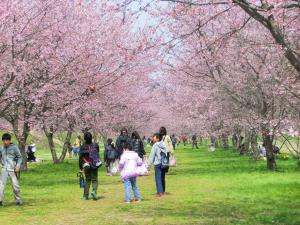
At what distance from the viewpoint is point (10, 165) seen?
14.9m

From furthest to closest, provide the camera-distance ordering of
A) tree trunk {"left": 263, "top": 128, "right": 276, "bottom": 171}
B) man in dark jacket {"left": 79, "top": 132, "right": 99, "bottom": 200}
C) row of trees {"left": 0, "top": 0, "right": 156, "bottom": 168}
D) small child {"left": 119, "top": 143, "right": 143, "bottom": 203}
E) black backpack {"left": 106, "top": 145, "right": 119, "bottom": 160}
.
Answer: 1. black backpack {"left": 106, "top": 145, "right": 119, "bottom": 160}
2. tree trunk {"left": 263, "top": 128, "right": 276, "bottom": 171}
3. row of trees {"left": 0, "top": 0, "right": 156, "bottom": 168}
4. man in dark jacket {"left": 79, "top": 132, "right": 99, "bottom": 200}
5. small child {"left": 119, "top": 143, "right": 143, "bottom": 203}

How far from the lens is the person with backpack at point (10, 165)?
1479 centimetres

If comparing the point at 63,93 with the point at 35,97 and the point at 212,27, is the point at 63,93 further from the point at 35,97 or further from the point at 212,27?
the point at 212,27

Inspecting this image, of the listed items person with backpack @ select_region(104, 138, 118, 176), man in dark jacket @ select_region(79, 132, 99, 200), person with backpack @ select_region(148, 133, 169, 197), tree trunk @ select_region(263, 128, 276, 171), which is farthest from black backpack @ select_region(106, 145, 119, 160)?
man in dark jacket @ select_region(79, 132, 99, 200)

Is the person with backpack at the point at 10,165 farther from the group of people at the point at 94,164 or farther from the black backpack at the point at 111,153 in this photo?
the black backpack at the point at 111,153

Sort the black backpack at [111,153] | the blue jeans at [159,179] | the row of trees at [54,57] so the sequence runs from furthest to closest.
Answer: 1. the black backpack at [111,153]
2. the row of trees at [54,57]
3. the blue jeans at [159,179]

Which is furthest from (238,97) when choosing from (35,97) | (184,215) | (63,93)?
(184,215)

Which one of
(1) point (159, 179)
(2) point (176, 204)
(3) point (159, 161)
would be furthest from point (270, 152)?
(2) point (176, 204)

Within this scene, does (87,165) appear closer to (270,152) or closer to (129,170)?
(129,170)

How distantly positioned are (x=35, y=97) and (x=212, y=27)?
32.2 ft

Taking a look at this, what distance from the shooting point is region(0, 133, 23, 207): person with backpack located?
48.5 feet

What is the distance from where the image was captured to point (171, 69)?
95.1ft

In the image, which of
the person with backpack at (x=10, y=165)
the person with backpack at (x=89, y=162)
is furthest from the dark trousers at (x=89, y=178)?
the person with backpack at (x=10, y=165)

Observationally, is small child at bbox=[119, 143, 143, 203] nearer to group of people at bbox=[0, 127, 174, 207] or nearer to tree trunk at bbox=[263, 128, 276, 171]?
group of people at bbox=[0, 127, 174, 207]
